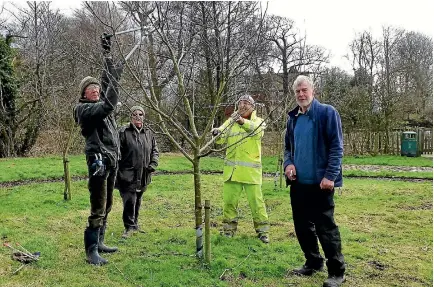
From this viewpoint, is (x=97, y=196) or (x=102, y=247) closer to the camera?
(x=97, y=196)

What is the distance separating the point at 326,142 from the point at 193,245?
87.4 inches

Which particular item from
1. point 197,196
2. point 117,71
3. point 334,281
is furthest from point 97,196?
point 334,281

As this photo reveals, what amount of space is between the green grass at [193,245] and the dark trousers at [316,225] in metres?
0.23

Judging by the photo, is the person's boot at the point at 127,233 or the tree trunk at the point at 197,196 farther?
the person's boot at the point at 127,233

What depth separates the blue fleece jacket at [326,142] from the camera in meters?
4.05

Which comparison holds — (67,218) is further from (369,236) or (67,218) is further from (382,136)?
(382,136)

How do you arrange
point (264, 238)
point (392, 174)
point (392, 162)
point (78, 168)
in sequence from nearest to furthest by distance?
point (264, 238), point (392, 174), point (78, 168), point (392, 162)

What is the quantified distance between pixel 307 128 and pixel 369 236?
2.62 meters

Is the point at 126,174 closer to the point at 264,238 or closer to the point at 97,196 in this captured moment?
the point at 97,196

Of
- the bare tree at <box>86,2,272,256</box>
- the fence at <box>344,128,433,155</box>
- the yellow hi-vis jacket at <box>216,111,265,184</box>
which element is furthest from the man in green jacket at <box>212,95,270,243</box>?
the fence at <box>344,128,433,155</box>

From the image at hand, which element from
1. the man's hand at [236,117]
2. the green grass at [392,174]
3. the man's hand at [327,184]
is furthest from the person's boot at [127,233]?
the green grass at [392,174]

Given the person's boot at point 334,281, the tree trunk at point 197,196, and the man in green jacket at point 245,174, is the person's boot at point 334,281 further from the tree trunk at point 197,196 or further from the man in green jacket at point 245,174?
the man in green jacket at point 245,174

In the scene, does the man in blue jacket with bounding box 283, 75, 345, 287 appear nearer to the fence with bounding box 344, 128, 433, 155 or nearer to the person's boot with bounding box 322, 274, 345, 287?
the person's boot with bounding box 322, 274, 345, 287

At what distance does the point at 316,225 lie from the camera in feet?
13.7
